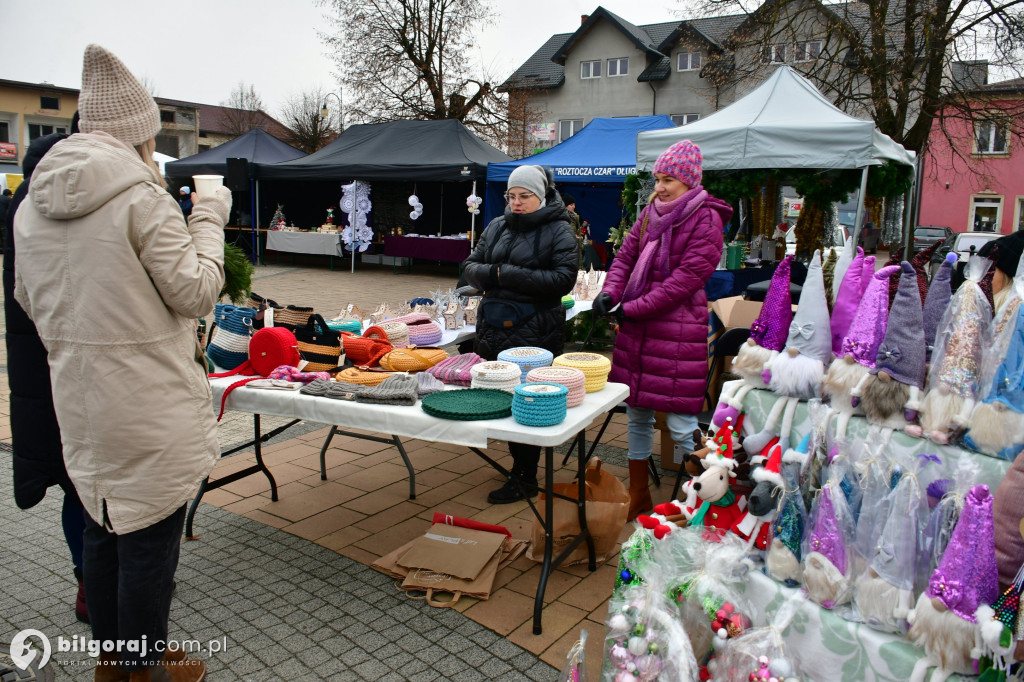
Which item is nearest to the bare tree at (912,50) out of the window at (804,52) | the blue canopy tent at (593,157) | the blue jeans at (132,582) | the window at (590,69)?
the window at (804,52)

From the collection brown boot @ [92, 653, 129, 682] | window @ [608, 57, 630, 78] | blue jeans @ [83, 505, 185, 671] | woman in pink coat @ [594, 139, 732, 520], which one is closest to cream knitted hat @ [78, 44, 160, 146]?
blue jeans @ [83, 505, 185, 671]

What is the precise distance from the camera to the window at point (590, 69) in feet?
112

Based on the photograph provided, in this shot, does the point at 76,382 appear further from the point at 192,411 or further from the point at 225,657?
the point at 225,657

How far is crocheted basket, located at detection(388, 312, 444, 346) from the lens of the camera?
3.90m

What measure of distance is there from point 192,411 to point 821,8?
47.9 feet

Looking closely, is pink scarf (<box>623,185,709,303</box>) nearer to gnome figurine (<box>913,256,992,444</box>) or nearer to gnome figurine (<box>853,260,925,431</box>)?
gnome figurine (<box>853,260,925,431</box>)

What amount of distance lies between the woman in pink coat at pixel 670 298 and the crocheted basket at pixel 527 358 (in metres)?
0.44

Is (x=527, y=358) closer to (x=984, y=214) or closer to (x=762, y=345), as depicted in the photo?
(x=762, y=345)

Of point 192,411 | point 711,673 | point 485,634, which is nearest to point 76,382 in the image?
point 192,411

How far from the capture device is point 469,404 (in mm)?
2617

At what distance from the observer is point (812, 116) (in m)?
6.55

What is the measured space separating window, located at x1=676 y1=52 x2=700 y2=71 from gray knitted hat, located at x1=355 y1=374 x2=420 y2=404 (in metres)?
32.3

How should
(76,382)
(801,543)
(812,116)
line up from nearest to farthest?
(76,382)
(801,543)
(812,116)

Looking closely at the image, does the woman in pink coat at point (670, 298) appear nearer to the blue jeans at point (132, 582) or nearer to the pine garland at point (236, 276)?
the pine garland at point (236, 276)
